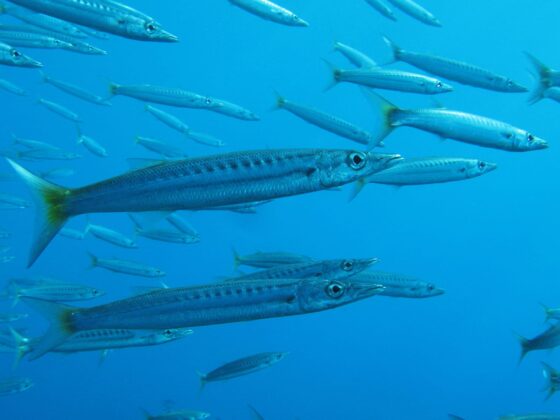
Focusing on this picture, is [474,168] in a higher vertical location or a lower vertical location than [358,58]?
lower

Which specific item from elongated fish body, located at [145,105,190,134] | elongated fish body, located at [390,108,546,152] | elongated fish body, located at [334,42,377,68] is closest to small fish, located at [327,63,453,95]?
elongated fish body, located at [390,108,546,152]

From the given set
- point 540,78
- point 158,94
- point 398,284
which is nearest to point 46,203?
point 398,284

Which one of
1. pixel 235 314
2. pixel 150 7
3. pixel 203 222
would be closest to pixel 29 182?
pixel 235 314

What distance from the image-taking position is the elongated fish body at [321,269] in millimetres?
4047

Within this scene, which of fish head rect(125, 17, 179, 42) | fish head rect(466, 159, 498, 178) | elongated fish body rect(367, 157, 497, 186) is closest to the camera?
fish head rect(125, 17, 179, 42)

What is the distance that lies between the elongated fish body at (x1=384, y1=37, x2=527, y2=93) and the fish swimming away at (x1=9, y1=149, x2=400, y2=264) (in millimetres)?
3116

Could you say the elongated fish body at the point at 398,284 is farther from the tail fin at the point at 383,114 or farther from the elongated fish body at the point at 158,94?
the elongated fish body at the point at 158,94

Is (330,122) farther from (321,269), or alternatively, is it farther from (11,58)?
(11,58)

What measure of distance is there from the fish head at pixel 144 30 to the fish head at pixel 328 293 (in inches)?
71.9

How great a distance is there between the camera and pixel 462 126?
464 centimetres

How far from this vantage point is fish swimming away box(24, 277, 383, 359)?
3.14m

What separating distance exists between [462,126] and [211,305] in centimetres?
261

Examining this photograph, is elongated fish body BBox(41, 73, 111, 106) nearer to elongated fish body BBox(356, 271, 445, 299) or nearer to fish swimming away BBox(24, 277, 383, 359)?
elongated fish body BBox(356, 271, 445, 299)

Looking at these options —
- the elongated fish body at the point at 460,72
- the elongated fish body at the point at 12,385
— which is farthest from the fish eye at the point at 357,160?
the elongated fish body at the point at 12,385
